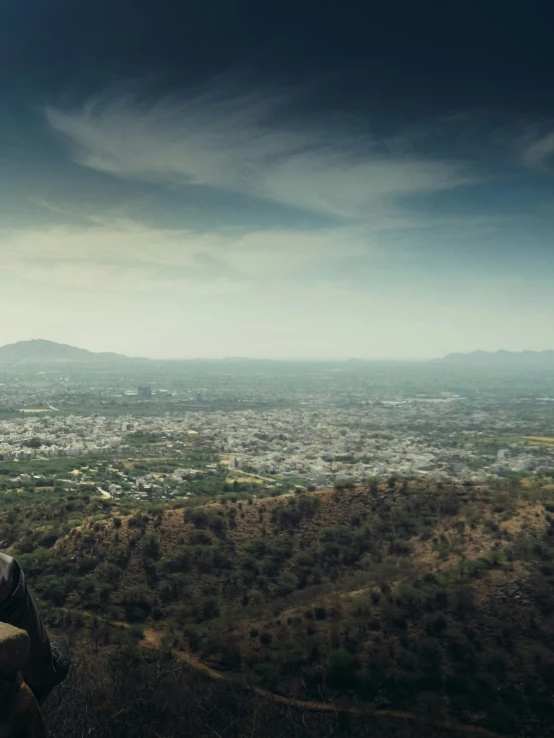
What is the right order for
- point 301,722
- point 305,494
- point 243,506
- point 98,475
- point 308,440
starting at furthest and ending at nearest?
point 308,440, point 98,475, point 305,494, point 243,506, point 301,722

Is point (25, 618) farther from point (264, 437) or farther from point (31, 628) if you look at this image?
point (264, 437)

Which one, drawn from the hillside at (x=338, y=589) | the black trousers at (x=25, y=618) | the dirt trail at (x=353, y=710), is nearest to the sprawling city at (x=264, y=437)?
the hillside at (x=338, y=589)

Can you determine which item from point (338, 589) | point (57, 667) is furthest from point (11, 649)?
point (338, 589)

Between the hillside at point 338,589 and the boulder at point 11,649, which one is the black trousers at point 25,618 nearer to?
the boulder at point 11,649

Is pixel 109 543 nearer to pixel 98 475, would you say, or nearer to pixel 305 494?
pixel 305 494

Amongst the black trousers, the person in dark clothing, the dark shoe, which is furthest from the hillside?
the black trousers

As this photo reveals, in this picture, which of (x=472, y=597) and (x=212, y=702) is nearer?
(x=212, y=702)

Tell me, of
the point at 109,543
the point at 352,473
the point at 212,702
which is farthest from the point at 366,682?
the point at 352,473

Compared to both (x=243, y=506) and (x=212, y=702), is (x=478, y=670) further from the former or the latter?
(x=243, y=506)

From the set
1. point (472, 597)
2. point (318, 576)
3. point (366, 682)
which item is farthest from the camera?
point (318, 576)
